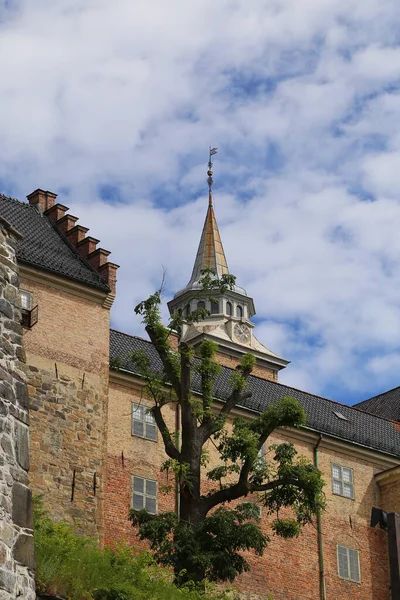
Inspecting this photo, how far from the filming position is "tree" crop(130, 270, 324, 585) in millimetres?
23812

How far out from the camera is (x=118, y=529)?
32844 millimetres

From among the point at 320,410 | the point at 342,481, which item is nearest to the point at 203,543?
the point at 342,481

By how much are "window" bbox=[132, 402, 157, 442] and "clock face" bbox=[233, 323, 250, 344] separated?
29.4 metres

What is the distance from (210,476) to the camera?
26.3 metres

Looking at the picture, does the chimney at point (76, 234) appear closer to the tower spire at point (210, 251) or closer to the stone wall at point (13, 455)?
the stone wall at point (13, 455)

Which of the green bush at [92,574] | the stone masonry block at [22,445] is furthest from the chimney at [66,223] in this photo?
the stone masonry block at [22,445]

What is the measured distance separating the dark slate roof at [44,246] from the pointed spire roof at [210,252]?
34983 mm

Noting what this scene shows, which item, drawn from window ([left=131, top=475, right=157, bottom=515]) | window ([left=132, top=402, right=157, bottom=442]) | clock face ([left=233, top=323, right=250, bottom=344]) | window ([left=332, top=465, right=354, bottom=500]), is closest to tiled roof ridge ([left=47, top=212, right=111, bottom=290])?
window ([left=132, top=402, right=157, bottom=442])

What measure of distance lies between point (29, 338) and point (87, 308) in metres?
2.64

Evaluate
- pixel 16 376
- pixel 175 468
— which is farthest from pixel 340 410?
pixel 16 376

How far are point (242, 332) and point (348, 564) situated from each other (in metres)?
27.4

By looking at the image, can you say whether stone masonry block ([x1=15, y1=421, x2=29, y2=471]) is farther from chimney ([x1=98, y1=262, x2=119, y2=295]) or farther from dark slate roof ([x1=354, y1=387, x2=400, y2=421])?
dark slate roof ([x1=354, y1=387, x2=400, y2=421])

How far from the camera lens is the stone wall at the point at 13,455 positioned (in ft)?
40.6

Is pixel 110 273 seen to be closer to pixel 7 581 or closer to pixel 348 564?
pixel 348 564
